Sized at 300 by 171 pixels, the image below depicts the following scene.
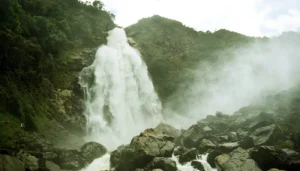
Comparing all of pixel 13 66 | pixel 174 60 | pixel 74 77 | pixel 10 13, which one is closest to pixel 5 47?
pixel 13 66

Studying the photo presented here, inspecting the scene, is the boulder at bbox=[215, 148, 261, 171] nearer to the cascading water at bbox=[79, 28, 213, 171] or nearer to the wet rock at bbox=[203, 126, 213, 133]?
the wet rock at bbox=[203, 126, 213, 133]

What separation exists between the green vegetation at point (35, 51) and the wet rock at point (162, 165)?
12.8 metres

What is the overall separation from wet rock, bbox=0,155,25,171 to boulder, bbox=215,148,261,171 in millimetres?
14818

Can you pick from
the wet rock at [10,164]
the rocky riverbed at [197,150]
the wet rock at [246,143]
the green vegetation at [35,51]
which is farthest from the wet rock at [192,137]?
the wet rock at [10,164]

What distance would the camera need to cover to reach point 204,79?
2115 inches

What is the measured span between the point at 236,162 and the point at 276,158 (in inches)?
114

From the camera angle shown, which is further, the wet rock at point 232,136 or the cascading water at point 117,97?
the cascading water at point 117,97

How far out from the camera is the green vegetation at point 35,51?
1109 inches

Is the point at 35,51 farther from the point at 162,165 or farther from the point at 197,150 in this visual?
the point at 197,150

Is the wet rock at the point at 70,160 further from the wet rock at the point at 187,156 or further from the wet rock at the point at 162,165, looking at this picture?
the wet rock at the point at 187,156

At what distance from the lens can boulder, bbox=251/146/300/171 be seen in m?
20.7

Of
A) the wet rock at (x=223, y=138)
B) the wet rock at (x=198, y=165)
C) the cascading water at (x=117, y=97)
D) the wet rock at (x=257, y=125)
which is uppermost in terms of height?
the cascading water at (x=117, y=97)

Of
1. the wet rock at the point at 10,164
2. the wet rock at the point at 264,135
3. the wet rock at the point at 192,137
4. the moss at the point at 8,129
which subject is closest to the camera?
the wet rock at the point at 10,164

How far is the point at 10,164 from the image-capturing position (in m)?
19.1
